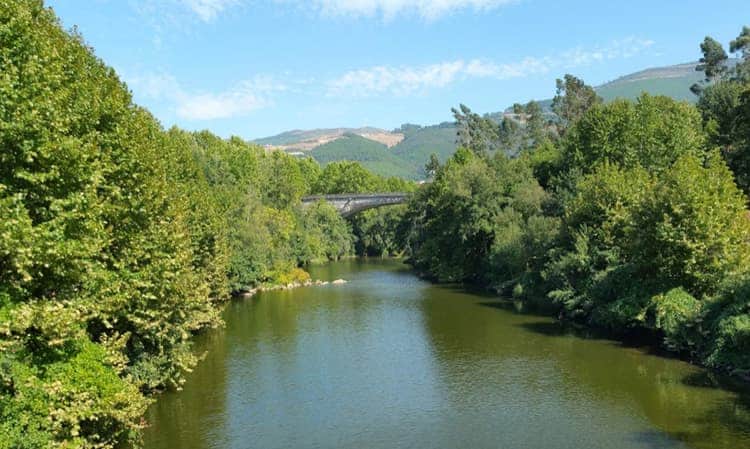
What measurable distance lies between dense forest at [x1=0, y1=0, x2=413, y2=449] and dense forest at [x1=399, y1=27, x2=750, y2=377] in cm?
2758

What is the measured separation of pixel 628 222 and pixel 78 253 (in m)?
36.7

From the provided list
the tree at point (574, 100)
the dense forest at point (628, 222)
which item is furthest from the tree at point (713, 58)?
the tree at point (574, 100)

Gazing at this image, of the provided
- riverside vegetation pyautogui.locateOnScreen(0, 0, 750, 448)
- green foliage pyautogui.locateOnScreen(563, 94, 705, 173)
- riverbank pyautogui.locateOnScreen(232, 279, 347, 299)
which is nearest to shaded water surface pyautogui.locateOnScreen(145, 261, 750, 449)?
riverside vegetation pyautogui.locateOnScreen(0, 0, 750, 448)

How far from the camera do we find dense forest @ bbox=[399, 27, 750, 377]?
37969mm

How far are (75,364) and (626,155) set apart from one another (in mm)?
52600

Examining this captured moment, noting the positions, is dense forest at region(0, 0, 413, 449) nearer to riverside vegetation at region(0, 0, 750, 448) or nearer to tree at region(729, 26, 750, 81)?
riverside vegetation at region(0, 0, 750, 448)

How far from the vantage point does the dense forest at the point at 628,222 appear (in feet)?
125

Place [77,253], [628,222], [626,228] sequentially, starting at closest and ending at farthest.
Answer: [77,253] < [626,228] < [628,222]

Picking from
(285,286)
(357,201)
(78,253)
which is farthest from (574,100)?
(78,253)

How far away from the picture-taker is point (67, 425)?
1956 centimetres

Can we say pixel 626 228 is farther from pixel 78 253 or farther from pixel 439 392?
pixel 78 253

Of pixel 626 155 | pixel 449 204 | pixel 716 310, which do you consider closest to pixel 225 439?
pixel 716 310

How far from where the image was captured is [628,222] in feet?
146

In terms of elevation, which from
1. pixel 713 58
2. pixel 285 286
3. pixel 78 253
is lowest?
pixel 285 286
